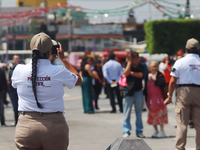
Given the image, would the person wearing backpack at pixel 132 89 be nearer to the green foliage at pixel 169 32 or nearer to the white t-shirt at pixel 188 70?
the white t-shirt at pixel 188 70

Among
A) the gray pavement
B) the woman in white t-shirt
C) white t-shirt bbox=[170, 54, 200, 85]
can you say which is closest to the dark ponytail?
the woman in white t-shirt

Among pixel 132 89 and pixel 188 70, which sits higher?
pixel 188 70

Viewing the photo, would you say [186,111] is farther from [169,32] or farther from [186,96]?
[169,32]

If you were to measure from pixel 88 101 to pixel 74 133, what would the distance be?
3823 mm

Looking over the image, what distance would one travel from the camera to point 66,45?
68688mm

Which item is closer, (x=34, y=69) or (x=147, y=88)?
(x=34, y=69)

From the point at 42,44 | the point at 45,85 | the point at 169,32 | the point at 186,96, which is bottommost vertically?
the point at 169,32

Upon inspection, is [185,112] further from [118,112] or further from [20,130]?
[118,112]

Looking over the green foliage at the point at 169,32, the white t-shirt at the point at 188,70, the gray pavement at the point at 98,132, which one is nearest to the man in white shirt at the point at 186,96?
the white t-shirt at the point at 188,70

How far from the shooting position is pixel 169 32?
36.6m

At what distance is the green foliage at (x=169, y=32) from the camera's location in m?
36.4

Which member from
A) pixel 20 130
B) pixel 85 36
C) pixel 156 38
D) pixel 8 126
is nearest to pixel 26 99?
pixel 20 130

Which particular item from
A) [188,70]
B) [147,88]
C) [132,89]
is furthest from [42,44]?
[147,88]

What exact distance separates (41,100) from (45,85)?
143 mm
